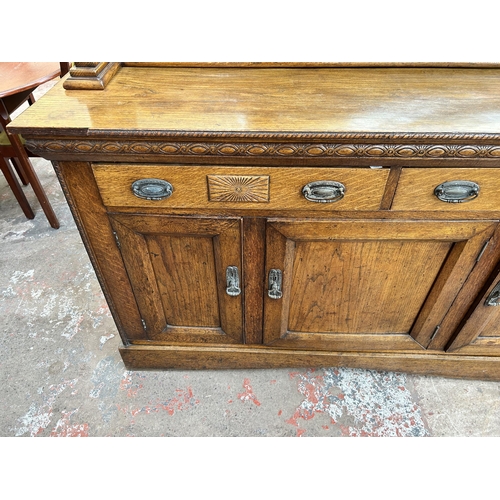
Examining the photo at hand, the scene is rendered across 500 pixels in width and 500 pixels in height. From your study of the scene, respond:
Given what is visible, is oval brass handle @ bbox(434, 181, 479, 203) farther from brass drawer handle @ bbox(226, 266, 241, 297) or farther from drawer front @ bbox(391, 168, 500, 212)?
brass drawer handle @ bbox(226, 266, 241, 297)

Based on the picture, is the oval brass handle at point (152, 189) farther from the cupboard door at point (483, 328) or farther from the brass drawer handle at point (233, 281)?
the cupboard door at point (483, 328)

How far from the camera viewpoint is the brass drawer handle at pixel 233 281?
1.13 m

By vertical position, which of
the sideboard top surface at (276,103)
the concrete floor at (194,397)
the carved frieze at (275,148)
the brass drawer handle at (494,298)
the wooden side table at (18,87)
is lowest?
the concrete floor at (194,397)

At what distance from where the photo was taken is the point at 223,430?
1.33 meters

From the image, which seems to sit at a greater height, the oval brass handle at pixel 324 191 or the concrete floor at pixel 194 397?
the oval brass handle at pixel 324 191

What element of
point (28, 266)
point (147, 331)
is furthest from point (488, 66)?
point (28, 266)

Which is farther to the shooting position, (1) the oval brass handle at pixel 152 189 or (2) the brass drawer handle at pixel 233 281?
(2) the brass drawer handle at pixel 233 281

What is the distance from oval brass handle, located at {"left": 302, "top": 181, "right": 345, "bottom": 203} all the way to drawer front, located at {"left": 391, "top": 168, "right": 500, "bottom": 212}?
0.15 meters

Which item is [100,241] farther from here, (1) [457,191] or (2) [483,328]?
(2) [483,328]

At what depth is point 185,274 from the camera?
1168mm

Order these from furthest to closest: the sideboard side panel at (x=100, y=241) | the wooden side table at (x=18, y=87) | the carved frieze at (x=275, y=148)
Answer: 1. the wooden side table at (x=18, y=87)
2. the sideboard side panel at (x=100, y=241)
3. the carved frieze at (x=275, y=148)

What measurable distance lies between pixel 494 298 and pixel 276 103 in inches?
35.9

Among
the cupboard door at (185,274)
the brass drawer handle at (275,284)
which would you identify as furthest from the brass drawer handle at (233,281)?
the brass drawer handle at (275,284)

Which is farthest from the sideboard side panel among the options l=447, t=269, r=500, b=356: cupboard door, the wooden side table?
l=447, t=269, r=500, b=356: cupboard door
